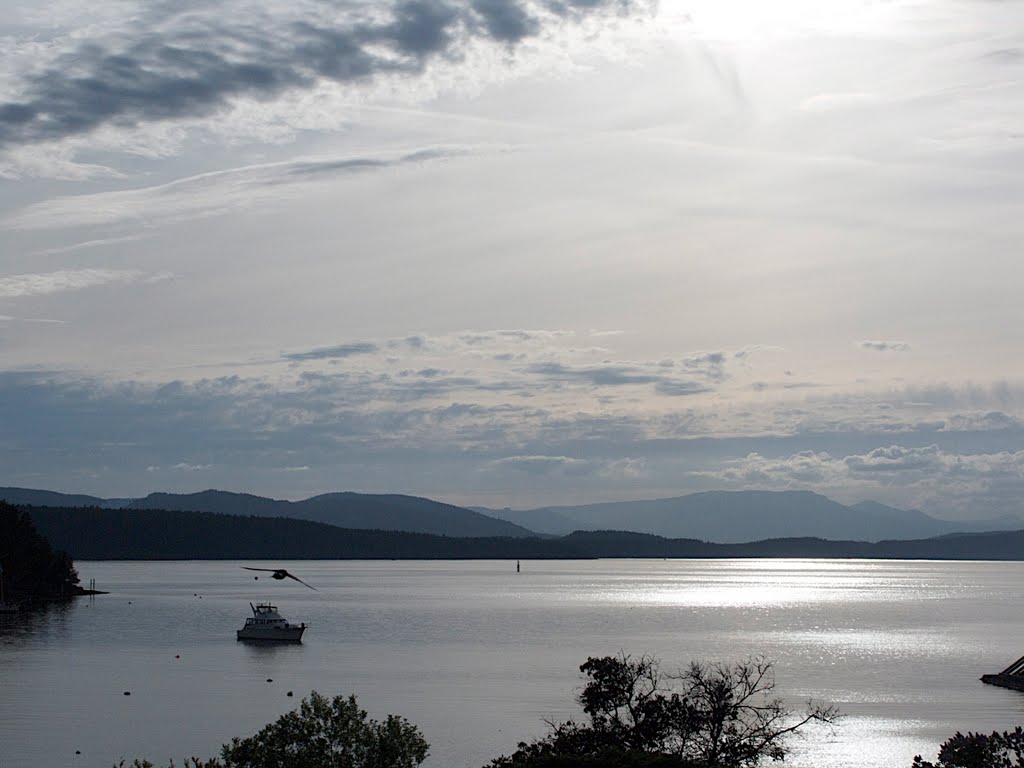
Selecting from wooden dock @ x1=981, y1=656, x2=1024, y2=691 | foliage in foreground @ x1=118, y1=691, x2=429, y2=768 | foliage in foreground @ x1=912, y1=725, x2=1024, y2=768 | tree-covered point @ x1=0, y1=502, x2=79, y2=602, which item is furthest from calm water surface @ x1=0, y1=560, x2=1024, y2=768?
foliage in foreground @ x1=912, y1=725, x2=1024, y2=768

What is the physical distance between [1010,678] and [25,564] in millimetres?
138590

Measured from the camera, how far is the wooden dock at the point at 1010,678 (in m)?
96.0

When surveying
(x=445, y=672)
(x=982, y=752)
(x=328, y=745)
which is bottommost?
(x=445, y=672)

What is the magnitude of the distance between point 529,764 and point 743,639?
110 meters

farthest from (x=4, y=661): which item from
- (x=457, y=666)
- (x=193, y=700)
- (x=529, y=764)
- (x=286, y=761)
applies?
(x=529, y=764)

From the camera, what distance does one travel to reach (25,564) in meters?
183

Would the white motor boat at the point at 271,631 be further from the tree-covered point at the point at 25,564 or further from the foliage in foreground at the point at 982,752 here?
the foliage in foreground at the point at 982,752

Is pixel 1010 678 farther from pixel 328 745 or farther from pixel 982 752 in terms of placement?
pixel 328 745

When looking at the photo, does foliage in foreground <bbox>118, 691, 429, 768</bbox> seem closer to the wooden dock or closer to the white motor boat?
the wooden dock

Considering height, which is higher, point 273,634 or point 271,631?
point 271,631

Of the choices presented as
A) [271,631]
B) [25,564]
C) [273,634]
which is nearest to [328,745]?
[273,634]

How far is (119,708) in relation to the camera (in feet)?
268

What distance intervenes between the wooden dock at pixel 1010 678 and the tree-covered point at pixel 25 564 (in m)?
126

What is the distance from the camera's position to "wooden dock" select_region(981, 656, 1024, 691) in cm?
9600
